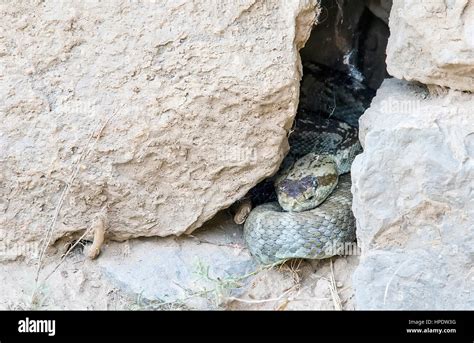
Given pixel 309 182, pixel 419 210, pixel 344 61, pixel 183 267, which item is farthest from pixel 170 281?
pixel 344 61

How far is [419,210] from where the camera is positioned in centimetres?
338

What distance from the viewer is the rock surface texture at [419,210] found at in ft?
10.9

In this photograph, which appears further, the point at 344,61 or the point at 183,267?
the point at 344,61

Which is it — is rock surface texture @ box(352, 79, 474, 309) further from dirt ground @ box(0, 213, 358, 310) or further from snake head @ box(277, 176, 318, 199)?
snake head @ box(277, 176, 318, 199)

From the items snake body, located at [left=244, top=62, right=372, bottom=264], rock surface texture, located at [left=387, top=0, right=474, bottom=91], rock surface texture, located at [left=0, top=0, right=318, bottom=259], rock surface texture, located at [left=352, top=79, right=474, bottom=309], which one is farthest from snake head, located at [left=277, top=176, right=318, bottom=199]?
rock surface texture, located at [left=387, top=0, right=474, bottom=91]

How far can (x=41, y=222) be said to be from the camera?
3869 millimetres

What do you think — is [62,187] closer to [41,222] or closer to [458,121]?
[41,222]

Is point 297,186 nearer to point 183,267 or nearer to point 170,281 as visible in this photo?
point 183,267

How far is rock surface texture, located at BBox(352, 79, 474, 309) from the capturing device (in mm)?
3322

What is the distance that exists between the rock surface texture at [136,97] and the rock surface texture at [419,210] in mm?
580

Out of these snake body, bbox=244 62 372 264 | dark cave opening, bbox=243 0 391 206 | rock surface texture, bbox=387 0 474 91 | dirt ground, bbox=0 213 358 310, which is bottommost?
dirt ground, bbox=0 213 358 310

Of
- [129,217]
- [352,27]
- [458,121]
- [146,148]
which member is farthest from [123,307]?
[352,27]

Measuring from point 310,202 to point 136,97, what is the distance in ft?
3.64

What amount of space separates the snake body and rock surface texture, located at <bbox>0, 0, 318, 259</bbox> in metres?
0.29
